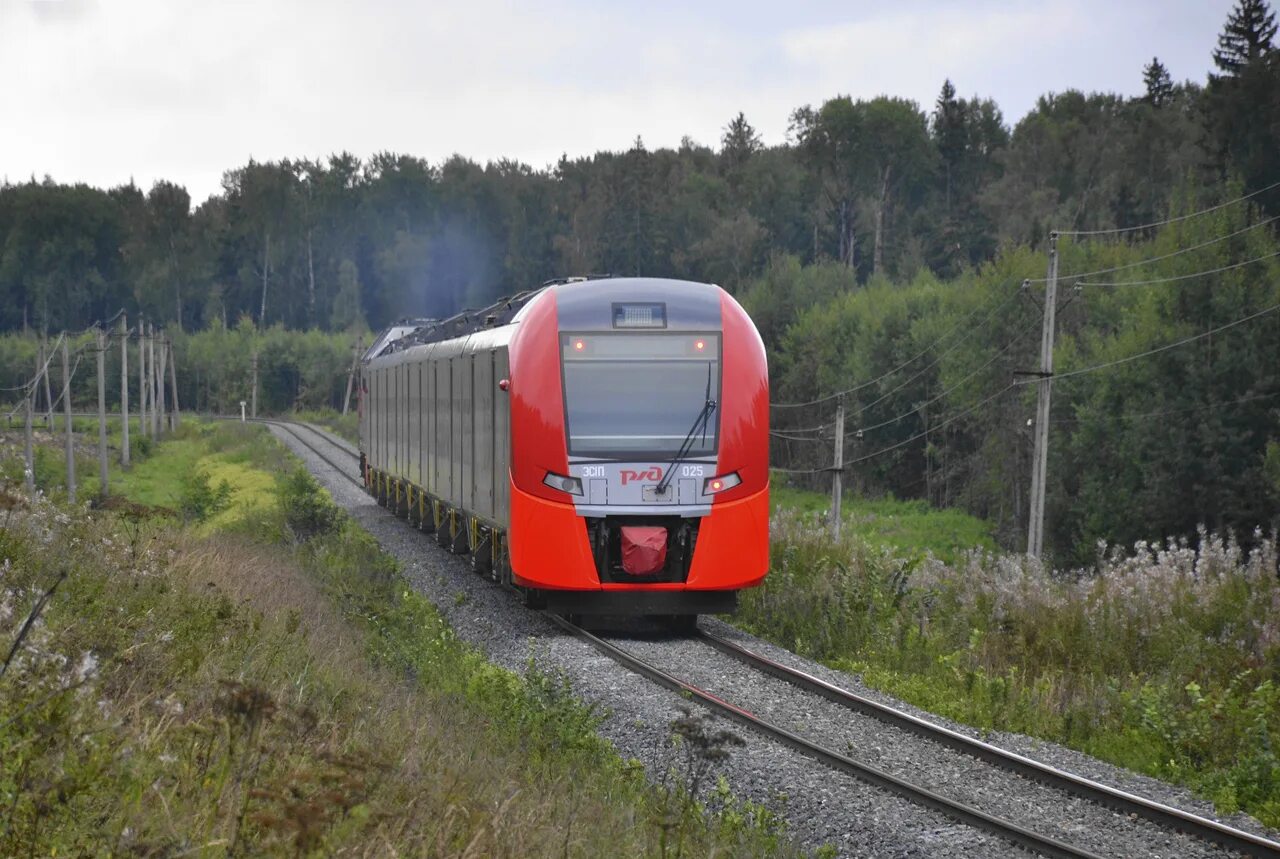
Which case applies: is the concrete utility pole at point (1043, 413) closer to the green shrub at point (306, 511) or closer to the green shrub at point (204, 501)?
the green shrub at point (306, 511)

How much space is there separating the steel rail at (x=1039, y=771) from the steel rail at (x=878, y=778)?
2.59 feet

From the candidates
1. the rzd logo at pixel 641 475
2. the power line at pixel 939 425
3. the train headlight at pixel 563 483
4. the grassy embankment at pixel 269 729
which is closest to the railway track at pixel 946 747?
the grassy embankment at pixel 269 729

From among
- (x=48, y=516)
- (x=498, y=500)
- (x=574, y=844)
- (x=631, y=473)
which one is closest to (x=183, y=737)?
(x=574, y=844)

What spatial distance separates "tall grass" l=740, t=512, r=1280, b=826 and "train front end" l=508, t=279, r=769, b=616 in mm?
1596

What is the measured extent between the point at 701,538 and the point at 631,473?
0.85 m

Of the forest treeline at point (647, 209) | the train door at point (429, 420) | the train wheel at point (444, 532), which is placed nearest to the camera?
the train door at point (429, 420)

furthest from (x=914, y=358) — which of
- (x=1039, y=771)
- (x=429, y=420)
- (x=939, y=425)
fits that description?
(x=1039, y=771)

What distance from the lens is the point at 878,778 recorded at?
8320 millimetres

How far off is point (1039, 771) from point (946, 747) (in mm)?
903

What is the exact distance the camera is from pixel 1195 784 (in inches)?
348

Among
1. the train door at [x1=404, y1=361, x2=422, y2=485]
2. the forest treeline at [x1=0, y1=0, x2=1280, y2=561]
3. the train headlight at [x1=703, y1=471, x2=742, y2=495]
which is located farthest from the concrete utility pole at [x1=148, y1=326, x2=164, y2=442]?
the train headlight at [x1=703, y1=471, x2=742, y2=495]

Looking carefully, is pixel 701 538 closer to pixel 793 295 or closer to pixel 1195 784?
pixel 1195 784

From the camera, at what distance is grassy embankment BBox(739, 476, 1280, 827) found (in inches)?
377

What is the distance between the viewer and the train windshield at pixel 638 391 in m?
13.0
